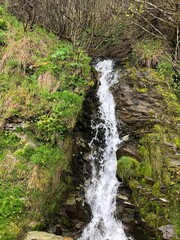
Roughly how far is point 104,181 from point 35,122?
2.14 metres

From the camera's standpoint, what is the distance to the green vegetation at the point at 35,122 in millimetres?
4930

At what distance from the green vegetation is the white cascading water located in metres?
0.74

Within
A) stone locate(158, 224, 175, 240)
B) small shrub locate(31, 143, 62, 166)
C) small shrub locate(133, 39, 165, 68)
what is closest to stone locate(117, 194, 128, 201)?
stone locate(158, 224, 175, 240)

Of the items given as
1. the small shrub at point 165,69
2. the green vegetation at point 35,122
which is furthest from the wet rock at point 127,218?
the small shrub at point 165,69

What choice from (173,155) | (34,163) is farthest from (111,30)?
(34,163)

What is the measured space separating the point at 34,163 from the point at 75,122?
1449 millimetres

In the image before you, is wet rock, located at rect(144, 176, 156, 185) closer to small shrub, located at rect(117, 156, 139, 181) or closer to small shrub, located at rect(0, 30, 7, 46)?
small shrub, located at rect(117, 156, 139, 181)

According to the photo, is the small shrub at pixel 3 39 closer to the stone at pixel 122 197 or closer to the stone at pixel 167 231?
the stone at pixel 122 197

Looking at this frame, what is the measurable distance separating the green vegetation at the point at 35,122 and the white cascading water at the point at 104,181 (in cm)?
74

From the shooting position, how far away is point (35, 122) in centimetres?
601

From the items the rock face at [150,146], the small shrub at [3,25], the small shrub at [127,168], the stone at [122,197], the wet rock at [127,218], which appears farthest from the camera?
the small shrub at [3,25]

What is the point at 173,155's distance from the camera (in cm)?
595

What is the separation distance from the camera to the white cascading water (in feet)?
18.2

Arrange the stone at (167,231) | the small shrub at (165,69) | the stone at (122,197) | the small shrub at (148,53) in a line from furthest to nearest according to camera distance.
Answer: the small shrub at (148,53)
the small shrub at (165,69)
the stone at (122,197)
the stone at (167,231)
